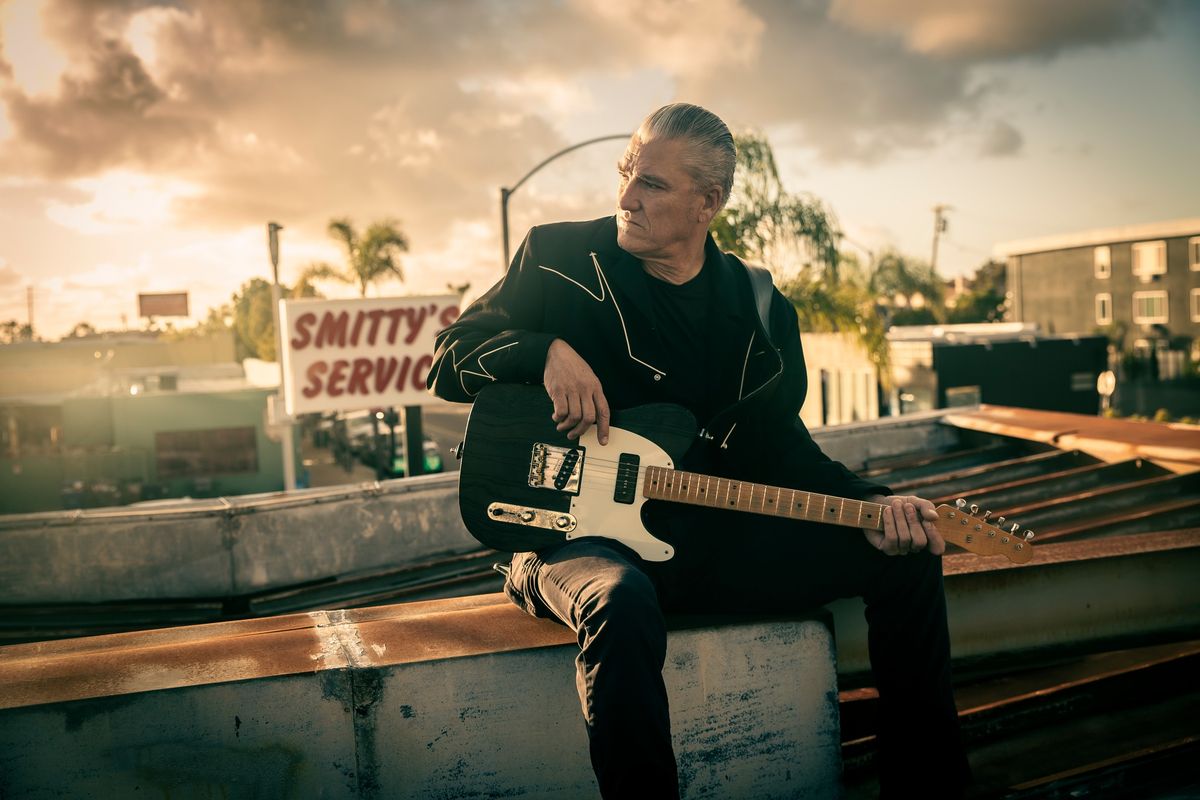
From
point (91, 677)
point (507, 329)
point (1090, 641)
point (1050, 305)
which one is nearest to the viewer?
point (91, 677)

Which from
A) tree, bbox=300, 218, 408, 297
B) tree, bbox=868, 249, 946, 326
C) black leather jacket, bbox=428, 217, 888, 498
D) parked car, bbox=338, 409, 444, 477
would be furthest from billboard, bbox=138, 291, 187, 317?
black leather jacket, bbox=428, 217, 888, 498

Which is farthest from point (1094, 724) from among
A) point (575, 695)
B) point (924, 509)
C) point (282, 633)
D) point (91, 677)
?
point (91, 677)

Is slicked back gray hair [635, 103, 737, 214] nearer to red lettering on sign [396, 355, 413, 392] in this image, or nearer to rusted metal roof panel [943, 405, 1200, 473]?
rusted metal roof panel [943, 405, 1200, 473]

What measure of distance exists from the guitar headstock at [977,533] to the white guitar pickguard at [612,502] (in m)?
0.88

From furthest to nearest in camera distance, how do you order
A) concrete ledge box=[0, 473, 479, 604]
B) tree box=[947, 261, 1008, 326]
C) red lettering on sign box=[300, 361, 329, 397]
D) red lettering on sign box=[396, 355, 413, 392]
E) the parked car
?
1. tree box=[947, 261, 1008, 326]
2. the parked car
3. red lettering on sign box=[396, 355, 413, 392]
4. red lettering on sign box=[300, 361, 329, 397]
5. concrete ledge box=[0, 473, 479, 604]

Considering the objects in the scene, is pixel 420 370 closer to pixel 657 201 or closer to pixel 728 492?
pixel 657 201

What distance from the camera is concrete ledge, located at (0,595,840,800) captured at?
241 cm

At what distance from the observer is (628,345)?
306 centimetres

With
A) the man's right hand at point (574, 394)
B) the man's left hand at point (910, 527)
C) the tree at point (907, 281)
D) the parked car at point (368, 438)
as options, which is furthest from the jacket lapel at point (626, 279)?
the tree at point (907, 281)

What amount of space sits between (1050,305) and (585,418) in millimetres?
63305

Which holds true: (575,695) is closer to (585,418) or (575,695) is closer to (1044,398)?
(585,418)

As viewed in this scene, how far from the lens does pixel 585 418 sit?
2.84 m

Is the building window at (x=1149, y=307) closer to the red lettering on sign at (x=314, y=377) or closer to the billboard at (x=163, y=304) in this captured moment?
the red lettering on sign at (x=314, y=377)

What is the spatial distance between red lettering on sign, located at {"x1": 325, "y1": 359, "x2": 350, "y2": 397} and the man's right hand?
12.8 metres
